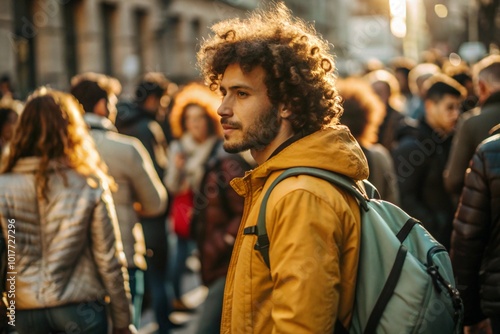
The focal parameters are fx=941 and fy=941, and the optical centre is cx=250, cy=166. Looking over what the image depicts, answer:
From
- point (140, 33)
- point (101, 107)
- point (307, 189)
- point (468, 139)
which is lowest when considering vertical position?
point (140, 33)

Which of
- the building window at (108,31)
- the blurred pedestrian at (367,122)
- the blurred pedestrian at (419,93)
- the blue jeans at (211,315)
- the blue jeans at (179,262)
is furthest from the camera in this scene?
the building window at (108,31)

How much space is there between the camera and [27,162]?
15.9 ft

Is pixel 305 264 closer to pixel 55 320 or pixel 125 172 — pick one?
pixel 55 320

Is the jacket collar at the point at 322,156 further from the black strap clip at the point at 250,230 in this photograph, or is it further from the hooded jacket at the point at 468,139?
the hooded jacket at the point at 468,139

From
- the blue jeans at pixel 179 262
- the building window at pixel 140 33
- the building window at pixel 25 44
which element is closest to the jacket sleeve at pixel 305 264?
the blue jeans at pixel 179 262

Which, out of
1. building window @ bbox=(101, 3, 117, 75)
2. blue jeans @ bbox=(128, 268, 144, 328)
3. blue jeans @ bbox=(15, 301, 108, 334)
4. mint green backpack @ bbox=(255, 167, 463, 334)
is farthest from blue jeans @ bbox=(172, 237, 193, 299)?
building window @ bbox=(101, 3, 117, 75)

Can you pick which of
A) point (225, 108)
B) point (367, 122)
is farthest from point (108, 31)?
point (225, 108)

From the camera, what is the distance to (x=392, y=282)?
10.0 ft

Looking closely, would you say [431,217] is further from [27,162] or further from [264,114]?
[264,114]

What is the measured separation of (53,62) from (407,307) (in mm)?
21458

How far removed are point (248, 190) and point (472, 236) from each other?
5.90 feet

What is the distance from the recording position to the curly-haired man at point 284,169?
9.71 ft

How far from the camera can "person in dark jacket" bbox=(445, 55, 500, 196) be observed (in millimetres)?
6734

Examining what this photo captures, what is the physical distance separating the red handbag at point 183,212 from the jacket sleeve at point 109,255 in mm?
4481
